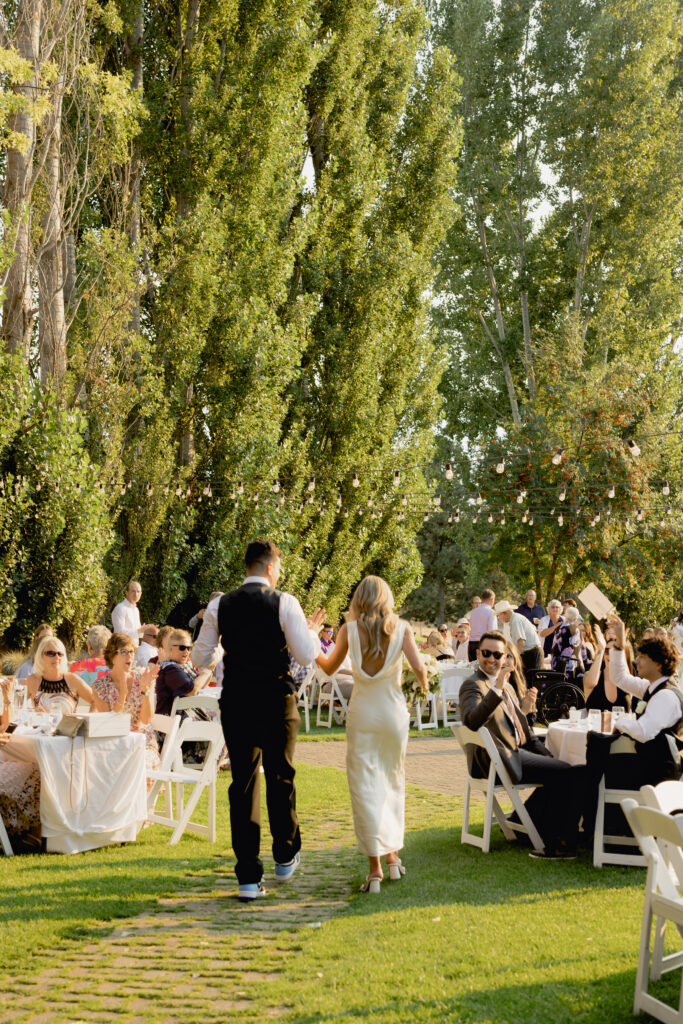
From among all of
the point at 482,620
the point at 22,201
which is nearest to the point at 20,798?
the point at 482,620

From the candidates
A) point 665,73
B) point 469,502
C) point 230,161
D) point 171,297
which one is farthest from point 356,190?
point 665,73

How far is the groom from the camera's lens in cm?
618

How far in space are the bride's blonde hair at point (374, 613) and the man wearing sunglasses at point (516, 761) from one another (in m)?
1.22

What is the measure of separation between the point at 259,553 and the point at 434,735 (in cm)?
950

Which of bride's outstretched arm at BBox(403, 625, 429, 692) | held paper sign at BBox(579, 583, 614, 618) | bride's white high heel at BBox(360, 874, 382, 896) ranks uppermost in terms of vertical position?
held paper sign at BBox(579, 583, 614, 618)

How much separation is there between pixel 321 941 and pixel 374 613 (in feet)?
6.16

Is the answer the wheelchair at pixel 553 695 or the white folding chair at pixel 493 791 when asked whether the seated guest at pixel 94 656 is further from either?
the wheelchair at pixel 553 695

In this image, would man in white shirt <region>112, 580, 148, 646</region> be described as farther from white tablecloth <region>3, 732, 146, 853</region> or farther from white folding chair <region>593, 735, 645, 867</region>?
white folding chair <region>593, 735, 645, 867</region>

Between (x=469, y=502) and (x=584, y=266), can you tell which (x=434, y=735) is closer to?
(x=469, y=502)

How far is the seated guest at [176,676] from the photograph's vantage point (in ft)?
30.6

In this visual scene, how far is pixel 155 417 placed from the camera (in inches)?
756

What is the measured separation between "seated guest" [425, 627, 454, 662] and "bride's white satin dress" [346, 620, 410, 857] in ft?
35.9

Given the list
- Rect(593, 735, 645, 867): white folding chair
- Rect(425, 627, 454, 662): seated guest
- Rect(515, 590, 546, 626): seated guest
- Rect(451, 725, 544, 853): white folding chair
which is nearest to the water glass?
Rect(451, 725, 544, 853): white folding chair

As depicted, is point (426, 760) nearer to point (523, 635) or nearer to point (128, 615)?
point (523, 635)
